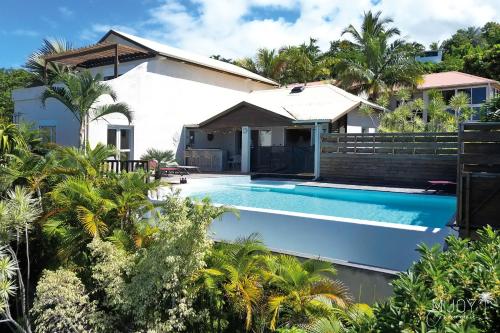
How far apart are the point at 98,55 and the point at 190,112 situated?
247 inches

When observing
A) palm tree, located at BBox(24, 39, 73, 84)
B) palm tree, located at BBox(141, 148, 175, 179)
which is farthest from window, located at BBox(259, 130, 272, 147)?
palm tree, located at BBox(24, 39, 73, 84)

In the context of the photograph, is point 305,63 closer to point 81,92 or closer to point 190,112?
point 190,112

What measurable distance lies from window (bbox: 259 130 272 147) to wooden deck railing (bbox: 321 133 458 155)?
18.7 ft

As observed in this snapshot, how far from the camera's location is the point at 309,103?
23.9 meters

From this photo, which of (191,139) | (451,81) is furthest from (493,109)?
(451,81)

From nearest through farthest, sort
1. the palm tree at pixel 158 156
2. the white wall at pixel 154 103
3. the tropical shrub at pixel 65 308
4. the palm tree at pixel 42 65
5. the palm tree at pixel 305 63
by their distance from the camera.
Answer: the tropical shrub at pixel 65 308 < the white wall at pixel 154 103 < the palm tree at pixel 42 65 < the palm tree at pixel 158 156 < the palm tree at pixel 305 63

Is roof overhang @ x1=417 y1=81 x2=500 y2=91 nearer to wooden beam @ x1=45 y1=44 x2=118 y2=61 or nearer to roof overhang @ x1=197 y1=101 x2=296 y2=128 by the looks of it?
roof overhang @ x1=197 y1=101 x2=296 y2=128

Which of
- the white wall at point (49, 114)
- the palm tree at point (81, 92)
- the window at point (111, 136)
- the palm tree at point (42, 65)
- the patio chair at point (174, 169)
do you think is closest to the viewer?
the palm tree at point (81, 92)

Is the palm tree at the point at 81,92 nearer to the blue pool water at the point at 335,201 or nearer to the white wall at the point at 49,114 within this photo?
the white wall at the point at 49,114

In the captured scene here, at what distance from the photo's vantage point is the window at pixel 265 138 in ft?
84.4

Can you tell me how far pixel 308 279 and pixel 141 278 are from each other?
247cm

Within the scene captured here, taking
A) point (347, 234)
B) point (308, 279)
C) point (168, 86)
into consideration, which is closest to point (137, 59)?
point (168, 86)

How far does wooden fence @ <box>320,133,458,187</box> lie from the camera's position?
17422mm

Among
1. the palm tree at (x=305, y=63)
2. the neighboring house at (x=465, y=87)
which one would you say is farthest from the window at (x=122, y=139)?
the neighboring house at (x=465, y=87)
